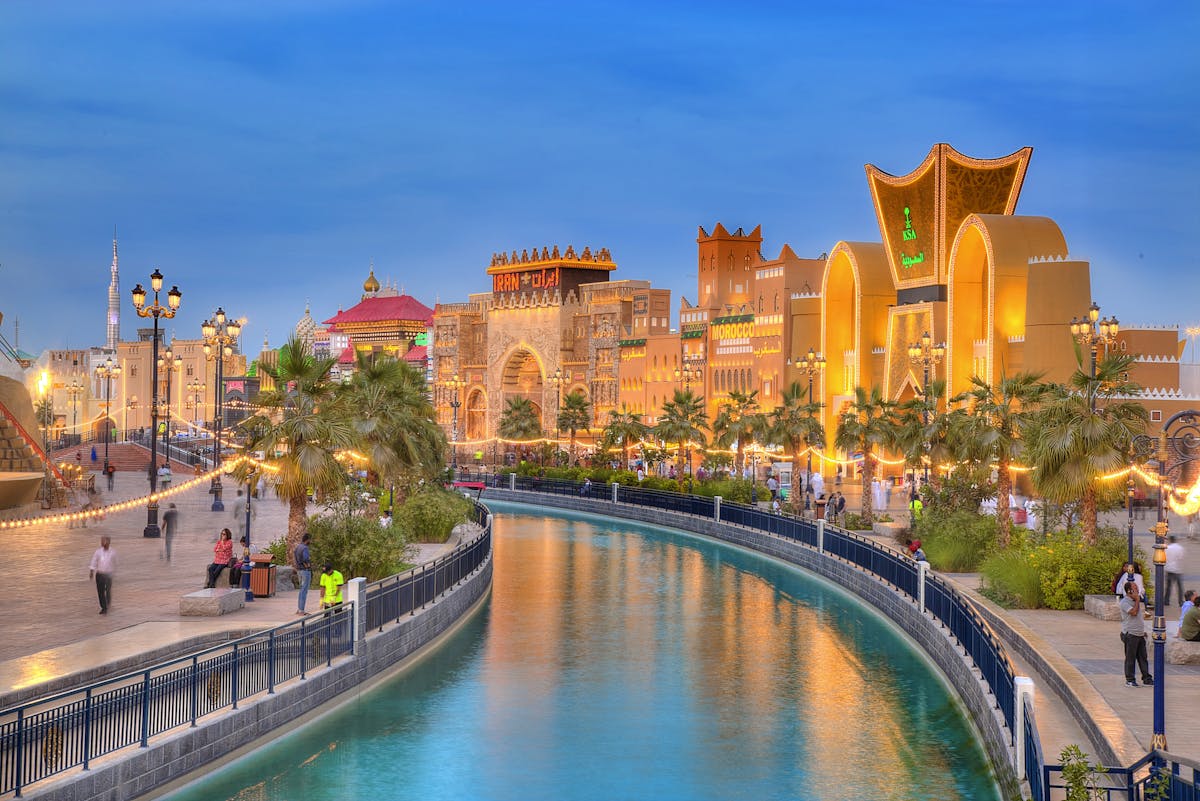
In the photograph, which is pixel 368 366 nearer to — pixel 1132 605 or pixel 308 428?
pixel 308 428

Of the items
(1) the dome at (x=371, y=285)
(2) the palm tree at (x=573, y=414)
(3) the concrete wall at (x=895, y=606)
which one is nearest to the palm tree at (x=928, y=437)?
(3) the concrete wall at (x=895, y=606)

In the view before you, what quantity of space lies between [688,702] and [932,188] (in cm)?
4794

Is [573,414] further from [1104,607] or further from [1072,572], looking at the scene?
[1104,607]

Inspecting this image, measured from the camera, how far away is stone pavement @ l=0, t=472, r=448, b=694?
18391 millimetres

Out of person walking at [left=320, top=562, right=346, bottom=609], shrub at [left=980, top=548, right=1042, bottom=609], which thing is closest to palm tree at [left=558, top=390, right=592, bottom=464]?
shrub at [left=980, top=548, right=1042, bottom=609]

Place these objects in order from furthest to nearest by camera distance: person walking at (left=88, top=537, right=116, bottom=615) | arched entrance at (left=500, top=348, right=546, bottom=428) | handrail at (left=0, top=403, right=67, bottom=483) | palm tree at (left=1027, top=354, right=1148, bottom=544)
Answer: arched entrance at (left=500, top=348, right=546, bottom=428), handrail at (left=0, top=403, right=67, bottom=483), palm tree at (left=1027, top=354, right=1148, bottom=544), person walking at (left=88, top=537, right=116, bottom=615)

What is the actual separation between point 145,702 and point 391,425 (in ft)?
73.8

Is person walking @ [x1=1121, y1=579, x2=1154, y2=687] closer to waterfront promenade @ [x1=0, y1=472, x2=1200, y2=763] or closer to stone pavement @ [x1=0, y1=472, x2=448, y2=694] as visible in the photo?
waterfront promenade @ [x1=0, y1=472, x2=1200, y2=763]

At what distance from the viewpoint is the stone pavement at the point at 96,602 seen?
60.3ft

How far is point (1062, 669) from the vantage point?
1842 centimetres

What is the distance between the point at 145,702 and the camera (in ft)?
47.3

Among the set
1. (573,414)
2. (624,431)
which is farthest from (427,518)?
(573,414)

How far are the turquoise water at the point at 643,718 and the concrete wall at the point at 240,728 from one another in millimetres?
299

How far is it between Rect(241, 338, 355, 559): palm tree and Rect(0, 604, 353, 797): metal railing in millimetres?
6075
